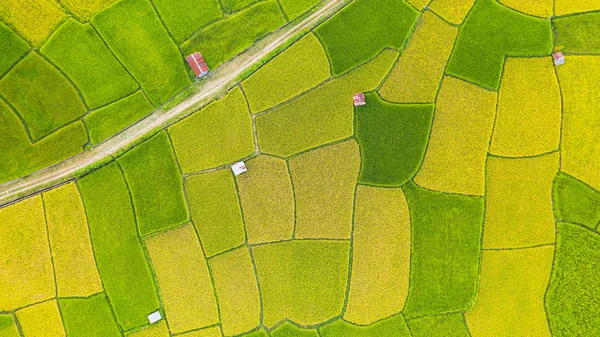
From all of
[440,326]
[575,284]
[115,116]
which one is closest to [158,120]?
[115,116]

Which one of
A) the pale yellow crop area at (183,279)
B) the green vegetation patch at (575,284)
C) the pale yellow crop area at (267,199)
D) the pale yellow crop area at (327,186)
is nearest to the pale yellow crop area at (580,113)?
the green vegetation patch at (575,284)

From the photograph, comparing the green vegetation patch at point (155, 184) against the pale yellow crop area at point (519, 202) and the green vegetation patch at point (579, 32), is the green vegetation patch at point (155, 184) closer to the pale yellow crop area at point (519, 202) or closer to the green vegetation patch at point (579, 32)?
the pale yellow crop area at point (519, 202)

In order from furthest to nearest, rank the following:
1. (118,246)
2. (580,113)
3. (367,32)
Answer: (118,246) < (367,32) < (580,113)

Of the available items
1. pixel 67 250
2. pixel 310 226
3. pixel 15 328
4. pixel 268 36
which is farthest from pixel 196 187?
pixel 15 328

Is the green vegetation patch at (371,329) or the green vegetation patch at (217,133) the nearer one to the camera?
the green vegetation patch at (217,133)

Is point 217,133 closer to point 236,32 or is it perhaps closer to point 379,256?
point 236,32

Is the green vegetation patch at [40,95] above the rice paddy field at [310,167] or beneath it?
above
